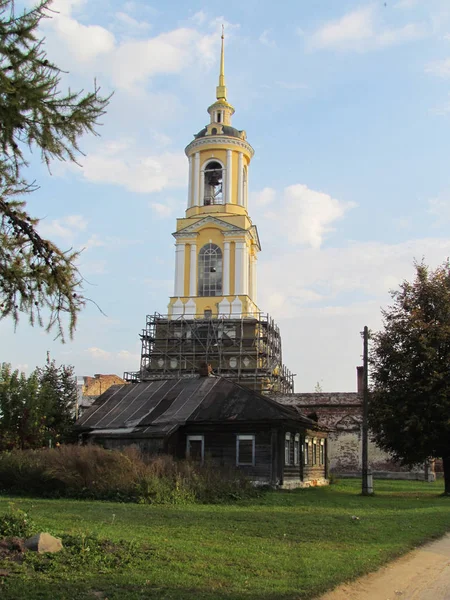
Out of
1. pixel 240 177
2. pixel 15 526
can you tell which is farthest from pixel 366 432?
pixel 240 177

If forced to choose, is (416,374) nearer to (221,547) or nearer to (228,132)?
(221,547)

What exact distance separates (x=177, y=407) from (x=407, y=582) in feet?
64.1

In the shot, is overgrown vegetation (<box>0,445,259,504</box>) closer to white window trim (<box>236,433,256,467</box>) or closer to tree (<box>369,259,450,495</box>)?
white window trim (<box>236,433,256,467</box>)

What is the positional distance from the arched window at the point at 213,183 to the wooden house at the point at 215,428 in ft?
90.2

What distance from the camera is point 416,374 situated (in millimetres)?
26562

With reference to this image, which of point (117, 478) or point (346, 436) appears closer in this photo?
point (117, 478)

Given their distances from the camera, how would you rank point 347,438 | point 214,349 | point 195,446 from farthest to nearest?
point 214,349
point 347,438
point 195,446

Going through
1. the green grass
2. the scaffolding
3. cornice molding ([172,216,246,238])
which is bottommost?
the green grass

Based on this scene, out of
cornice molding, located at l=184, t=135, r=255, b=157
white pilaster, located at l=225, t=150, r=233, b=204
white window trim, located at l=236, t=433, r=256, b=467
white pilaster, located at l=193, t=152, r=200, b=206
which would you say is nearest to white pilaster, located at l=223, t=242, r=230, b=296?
white pilaster, located at l=225, t=150, r=233, b=204

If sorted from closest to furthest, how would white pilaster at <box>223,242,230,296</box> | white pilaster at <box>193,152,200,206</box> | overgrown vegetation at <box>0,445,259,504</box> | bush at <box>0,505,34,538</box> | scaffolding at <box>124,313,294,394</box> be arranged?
1. bush at <box>0,505,34,538</box>
2. overgrown vegetation at <box>0,445,259,504</box>
3. scaffolding at <box>124,313,294,394</box>
4. white pilaster at <box>223,242,230,296</box>
5. white pilaster at <box>193,152,200,206</box>

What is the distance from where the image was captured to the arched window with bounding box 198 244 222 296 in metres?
52.9

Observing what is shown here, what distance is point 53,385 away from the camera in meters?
33.2

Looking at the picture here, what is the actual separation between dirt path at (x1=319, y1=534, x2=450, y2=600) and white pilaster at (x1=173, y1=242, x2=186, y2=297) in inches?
1643

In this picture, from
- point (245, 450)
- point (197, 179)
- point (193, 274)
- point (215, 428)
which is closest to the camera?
point (245, 450)
